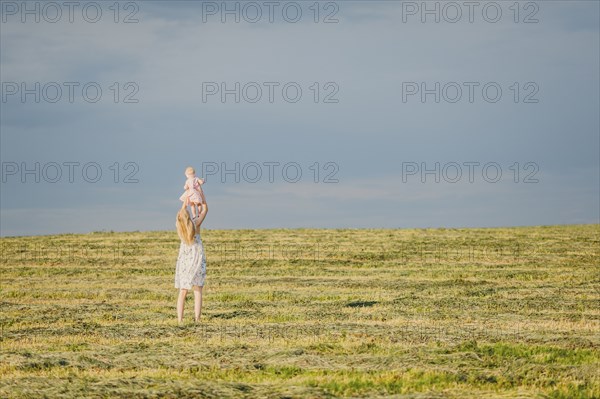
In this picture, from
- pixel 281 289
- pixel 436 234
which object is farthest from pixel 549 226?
pixel 281 289

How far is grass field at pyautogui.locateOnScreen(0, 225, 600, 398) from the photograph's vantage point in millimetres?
11750

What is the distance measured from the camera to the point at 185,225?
61.6 feet

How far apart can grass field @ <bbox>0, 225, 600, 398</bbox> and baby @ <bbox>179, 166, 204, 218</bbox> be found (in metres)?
2.71

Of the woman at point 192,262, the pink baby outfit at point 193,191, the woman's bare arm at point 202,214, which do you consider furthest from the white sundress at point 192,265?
the pink baby outfit at point 193,191

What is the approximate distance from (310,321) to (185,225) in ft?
12.1

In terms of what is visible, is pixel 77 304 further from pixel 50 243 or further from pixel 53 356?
pixel 50 243

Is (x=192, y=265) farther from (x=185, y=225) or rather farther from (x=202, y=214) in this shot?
(x=202, y=214)

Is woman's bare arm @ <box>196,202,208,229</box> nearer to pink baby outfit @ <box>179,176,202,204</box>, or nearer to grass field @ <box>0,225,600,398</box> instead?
pink baby outfit @ <box>179,176,202,204</box>

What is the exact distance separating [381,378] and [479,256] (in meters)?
27.9

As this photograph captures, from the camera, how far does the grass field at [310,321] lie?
38.5 feet

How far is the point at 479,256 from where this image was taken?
128 feet

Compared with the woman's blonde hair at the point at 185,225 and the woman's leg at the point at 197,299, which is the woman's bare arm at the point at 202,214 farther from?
the woman's leg at the point at 197,299

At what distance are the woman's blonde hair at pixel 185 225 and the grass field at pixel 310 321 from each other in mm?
2065

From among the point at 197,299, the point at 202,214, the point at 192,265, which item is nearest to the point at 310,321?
the point at 197,299
